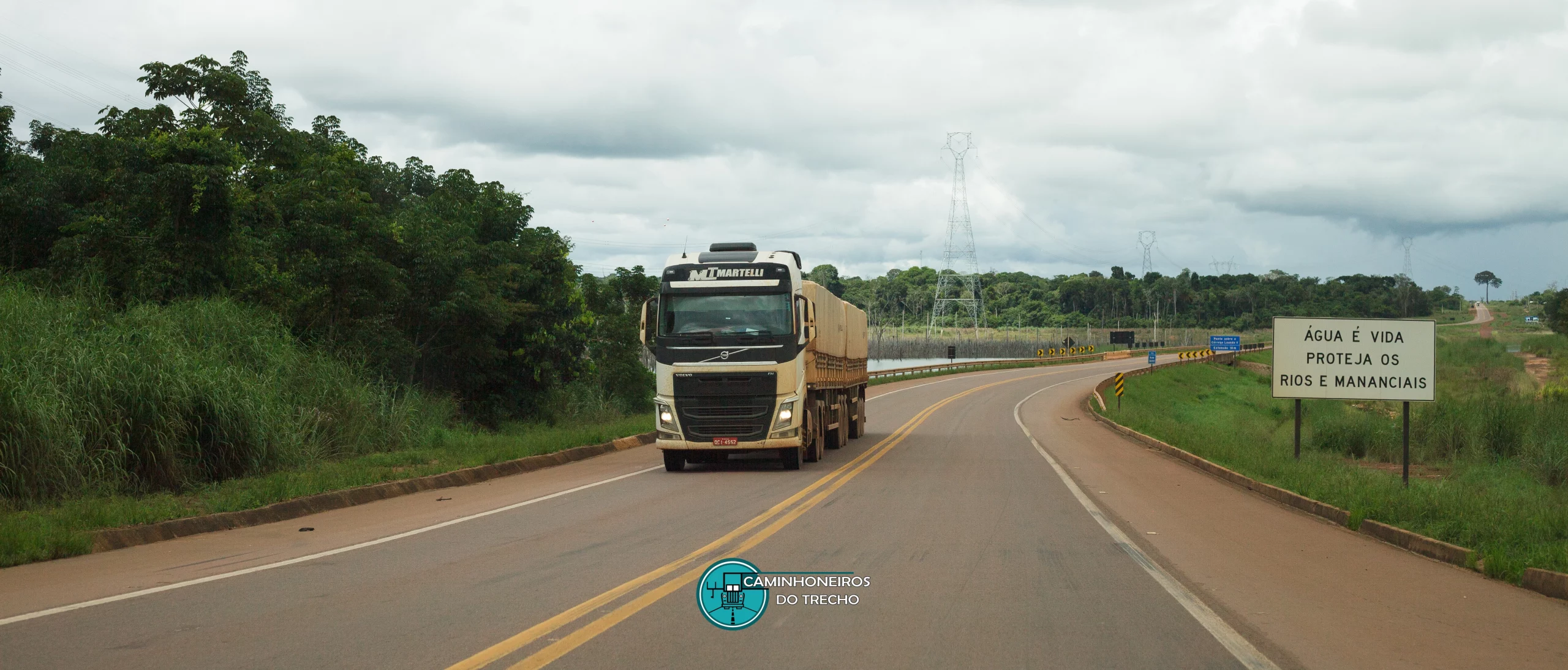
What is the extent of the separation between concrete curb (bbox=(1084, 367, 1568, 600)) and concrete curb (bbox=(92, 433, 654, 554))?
1184cm

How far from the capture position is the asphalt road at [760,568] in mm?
6227

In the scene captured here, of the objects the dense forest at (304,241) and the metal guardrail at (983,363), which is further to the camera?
the metal guardrail at (983,363)

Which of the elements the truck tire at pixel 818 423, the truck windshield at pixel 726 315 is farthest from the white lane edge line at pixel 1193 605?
the truck tire at pixel 818 423

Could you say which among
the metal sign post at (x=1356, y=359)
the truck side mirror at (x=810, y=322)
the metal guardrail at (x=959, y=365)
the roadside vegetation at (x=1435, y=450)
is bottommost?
the metal guardrail at (x=959, y=365)

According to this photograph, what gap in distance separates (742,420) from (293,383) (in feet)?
25.0

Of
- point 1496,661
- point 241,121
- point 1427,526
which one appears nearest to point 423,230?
point 241,121

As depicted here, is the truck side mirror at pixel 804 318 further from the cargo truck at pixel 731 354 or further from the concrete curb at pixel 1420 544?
the concrete curb at pixel 1420 544

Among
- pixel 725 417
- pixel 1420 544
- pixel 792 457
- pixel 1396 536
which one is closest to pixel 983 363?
pixel 792 457

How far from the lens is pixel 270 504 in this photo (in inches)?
475

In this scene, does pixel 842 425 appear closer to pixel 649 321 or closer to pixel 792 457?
pixel 792 457

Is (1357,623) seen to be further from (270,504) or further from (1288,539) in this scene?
(270,504)

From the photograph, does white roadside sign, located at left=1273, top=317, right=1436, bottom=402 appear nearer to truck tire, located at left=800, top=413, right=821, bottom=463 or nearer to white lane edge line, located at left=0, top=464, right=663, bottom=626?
truck tire, located at left=800, top=413, right=821, bottom=463

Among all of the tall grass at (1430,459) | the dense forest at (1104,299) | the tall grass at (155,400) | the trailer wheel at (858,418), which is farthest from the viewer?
the dense forest at (1104,299)

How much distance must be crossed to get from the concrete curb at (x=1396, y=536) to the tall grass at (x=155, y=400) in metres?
14.3
